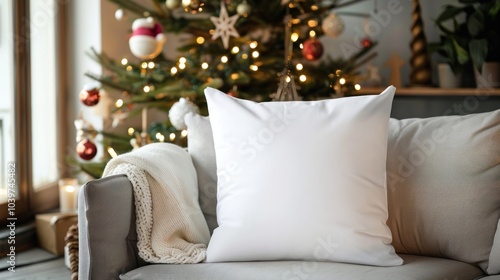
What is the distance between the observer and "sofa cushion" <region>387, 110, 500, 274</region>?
183 centimetres

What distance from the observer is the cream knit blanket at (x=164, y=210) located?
1.87 m

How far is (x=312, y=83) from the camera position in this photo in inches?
125

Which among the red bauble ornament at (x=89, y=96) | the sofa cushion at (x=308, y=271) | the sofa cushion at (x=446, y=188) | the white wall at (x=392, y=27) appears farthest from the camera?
the white wall at (x=392, y=27)

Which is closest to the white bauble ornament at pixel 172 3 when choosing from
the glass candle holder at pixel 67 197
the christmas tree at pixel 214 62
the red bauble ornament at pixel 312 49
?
the christmas tree at pixel 214 62

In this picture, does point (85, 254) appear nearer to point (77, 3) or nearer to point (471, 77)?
point (77, 3)

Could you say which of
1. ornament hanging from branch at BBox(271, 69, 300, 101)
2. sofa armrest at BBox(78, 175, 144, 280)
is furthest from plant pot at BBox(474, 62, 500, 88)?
sofa armrest at BBox(78, 175, 144, 280)

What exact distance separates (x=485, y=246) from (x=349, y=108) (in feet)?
1.62

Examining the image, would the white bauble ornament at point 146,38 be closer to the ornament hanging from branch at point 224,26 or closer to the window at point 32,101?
the ornament hanging from branch at point 224,26

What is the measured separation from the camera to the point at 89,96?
279cm

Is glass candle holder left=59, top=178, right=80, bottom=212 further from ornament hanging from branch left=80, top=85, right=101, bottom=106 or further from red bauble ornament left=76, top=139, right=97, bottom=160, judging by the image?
ornament hanging from branch left=80, top=85, right=101, bottom=106

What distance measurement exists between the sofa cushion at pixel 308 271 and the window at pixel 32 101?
4.79 feet

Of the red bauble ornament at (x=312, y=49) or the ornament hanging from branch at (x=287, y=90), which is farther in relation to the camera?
the red bauble ornament at (x=312, y=49)

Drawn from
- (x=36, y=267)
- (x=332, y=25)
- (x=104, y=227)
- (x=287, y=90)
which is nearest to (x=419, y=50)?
(x=332, y=25)

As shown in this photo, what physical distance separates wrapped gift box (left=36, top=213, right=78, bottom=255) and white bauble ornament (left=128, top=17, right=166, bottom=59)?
2.57 feet
